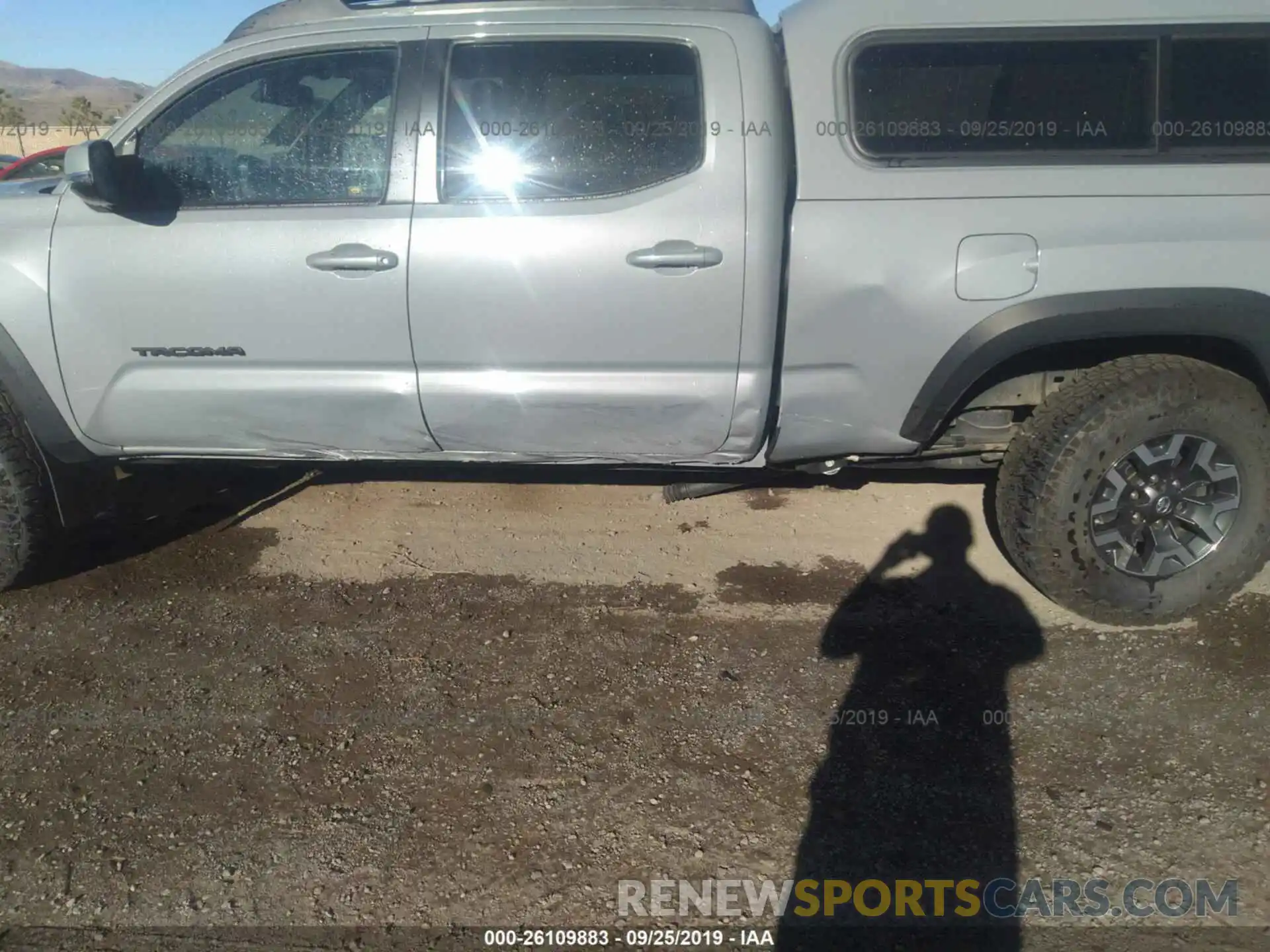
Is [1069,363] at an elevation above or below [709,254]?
below

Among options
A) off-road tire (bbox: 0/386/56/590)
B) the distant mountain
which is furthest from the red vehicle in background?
the distant mountain

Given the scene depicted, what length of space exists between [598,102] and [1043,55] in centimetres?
140

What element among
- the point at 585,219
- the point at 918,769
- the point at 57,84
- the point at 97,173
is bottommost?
the point at 918,769

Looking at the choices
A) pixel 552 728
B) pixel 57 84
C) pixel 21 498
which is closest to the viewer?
pixel 552 728

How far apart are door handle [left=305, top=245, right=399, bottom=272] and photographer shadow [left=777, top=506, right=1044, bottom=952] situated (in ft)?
6.24

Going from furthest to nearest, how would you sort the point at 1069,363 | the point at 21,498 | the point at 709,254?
the point at 21,498
the point at 1069,363
the point at 709,254

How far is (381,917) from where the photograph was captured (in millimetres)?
2023

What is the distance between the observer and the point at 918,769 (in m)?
2.42

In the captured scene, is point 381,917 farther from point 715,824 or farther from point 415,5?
point 415,5

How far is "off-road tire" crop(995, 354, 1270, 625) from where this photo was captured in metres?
2.84

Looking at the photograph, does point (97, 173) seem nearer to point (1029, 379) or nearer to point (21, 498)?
point (21, 498)

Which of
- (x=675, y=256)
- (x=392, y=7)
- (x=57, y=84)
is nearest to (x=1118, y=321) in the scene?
(x=675, y=256)

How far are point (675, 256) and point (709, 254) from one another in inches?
4.1

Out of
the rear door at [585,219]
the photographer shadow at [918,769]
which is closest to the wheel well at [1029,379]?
the photographer shadow at [918,769]
